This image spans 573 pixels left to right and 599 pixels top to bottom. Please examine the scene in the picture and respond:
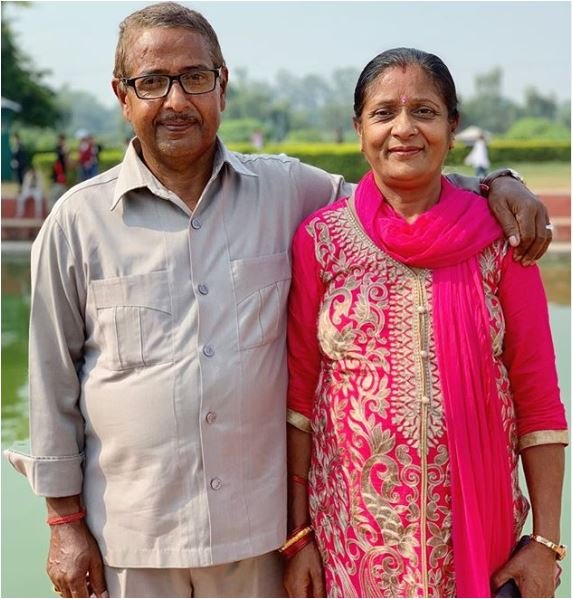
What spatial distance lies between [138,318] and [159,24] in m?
0.68

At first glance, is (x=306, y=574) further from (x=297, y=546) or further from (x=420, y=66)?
(x=420, y=66)

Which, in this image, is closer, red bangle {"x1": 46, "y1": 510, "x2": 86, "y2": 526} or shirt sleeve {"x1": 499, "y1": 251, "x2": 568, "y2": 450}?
shirt sleeve {"x1": 499, "y1": 251, "x2": 568, "y2": 450}

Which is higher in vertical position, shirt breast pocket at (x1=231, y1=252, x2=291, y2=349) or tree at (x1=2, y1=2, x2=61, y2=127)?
tree at (x1=2, y1=2, x2=61, y2=127)

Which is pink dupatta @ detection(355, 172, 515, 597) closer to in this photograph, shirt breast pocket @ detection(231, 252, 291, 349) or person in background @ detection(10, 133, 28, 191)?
shirt breast pocket @ detection(231, 252, 291, 349)

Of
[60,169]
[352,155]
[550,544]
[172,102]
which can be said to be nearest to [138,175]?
[172,102]

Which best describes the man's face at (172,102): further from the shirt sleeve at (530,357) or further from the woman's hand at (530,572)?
the woman's hand at (530,572)

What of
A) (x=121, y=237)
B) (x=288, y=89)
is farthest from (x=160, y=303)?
(x=288, y=89)

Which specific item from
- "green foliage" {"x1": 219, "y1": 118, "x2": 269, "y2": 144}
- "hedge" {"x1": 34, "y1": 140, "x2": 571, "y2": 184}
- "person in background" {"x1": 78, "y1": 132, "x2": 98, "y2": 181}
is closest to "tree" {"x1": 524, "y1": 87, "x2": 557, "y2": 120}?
"green foliage" {"x1": 219, "y1": 118, "x2": 269, "y2": 144}

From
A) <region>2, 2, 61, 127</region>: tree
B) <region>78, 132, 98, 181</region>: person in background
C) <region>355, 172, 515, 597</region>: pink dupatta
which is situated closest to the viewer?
<region>355, 172, 515, 597</region>: pink dupatta

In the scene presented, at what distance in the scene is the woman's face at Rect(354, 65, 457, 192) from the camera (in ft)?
6.94

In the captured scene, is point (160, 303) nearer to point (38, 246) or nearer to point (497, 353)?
point (38, 246)

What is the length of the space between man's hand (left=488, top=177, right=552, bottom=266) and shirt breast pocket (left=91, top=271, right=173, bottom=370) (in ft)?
2.65

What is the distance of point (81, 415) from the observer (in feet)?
7.62

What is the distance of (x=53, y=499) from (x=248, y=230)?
811mm
